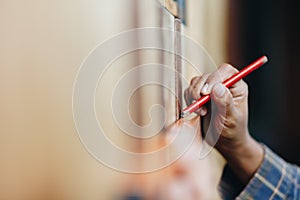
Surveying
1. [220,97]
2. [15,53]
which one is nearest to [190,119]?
[220,97]

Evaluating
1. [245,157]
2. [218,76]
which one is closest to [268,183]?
[245,157]

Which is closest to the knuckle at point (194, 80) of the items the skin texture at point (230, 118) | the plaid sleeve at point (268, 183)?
the skin texture at point (230, 118)

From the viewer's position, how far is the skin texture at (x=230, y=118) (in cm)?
31

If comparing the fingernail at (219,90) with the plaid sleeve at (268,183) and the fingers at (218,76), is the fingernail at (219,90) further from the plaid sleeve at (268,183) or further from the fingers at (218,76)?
the plaid sleeve at (268,183)

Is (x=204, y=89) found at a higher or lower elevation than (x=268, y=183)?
higher

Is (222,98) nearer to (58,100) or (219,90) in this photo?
(219,90)

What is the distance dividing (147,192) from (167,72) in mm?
104

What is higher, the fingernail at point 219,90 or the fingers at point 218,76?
the fingers at point 218,76

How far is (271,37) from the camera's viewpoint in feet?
1.32

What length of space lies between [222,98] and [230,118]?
36 millimetres

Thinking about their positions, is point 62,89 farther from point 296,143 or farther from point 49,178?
point 296,143

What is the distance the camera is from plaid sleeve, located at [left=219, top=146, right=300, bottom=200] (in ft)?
1.27

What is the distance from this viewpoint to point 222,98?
1.02ft

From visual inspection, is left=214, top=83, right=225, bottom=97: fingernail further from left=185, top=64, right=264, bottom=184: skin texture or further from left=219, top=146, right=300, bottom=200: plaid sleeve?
left=219, top=146, right=300, bottom=200: plaid sleeve
